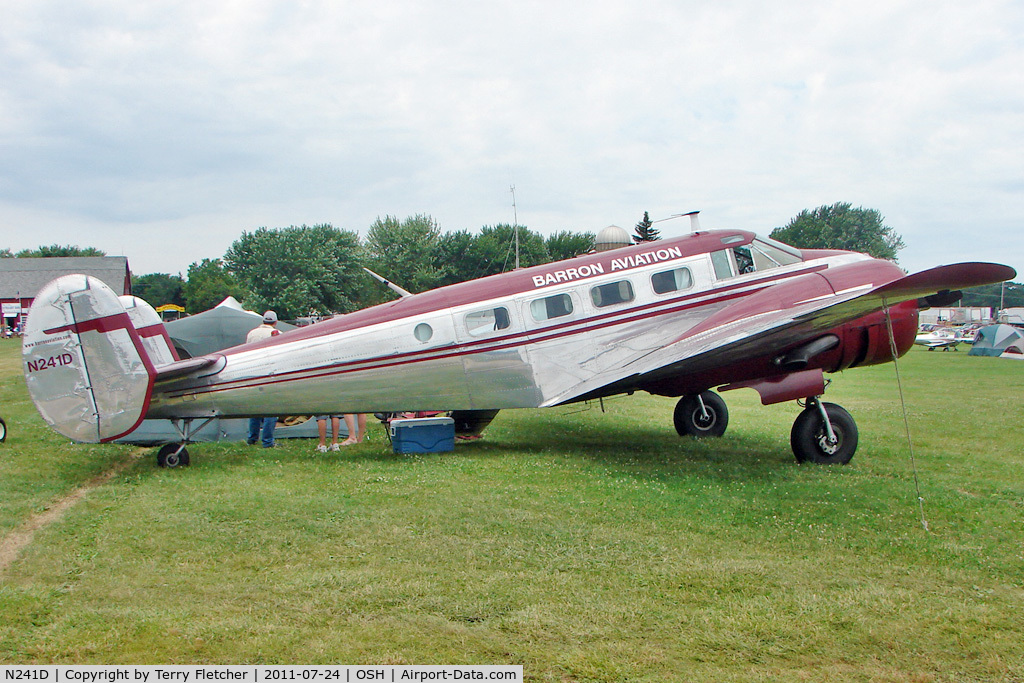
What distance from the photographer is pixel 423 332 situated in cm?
946

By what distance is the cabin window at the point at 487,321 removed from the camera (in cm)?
960

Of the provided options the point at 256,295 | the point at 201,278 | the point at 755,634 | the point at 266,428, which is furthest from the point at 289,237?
the point at 755,634

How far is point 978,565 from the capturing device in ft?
18.0

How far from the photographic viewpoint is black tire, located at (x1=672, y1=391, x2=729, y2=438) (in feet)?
39.5

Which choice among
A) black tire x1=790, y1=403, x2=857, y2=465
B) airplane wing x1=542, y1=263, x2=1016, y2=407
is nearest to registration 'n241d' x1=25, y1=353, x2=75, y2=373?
airplane wing x1=542, y1=263, x2=1016, y2=407

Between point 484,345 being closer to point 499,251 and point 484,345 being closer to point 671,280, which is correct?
point 671,280

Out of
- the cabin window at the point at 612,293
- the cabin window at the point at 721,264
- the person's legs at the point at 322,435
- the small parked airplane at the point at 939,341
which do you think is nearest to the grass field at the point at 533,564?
the person's legs at the point at 322,435

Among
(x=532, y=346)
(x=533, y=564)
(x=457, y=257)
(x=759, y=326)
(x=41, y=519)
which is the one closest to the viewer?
(x=533, y=564)

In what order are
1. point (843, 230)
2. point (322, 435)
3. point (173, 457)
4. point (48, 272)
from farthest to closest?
point (843, 230), point (48, 272), point (322, 435), point (173, 457)

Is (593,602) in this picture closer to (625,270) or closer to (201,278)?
(625,270)

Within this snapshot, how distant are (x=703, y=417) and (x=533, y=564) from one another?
24.1ft

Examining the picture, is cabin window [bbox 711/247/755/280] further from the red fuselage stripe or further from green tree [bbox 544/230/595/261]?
green tree [bbox 544/230/595/261]

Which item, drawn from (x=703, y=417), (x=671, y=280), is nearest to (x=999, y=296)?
(x=703, y=417)

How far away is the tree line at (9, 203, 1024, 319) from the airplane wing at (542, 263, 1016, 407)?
109 feet
